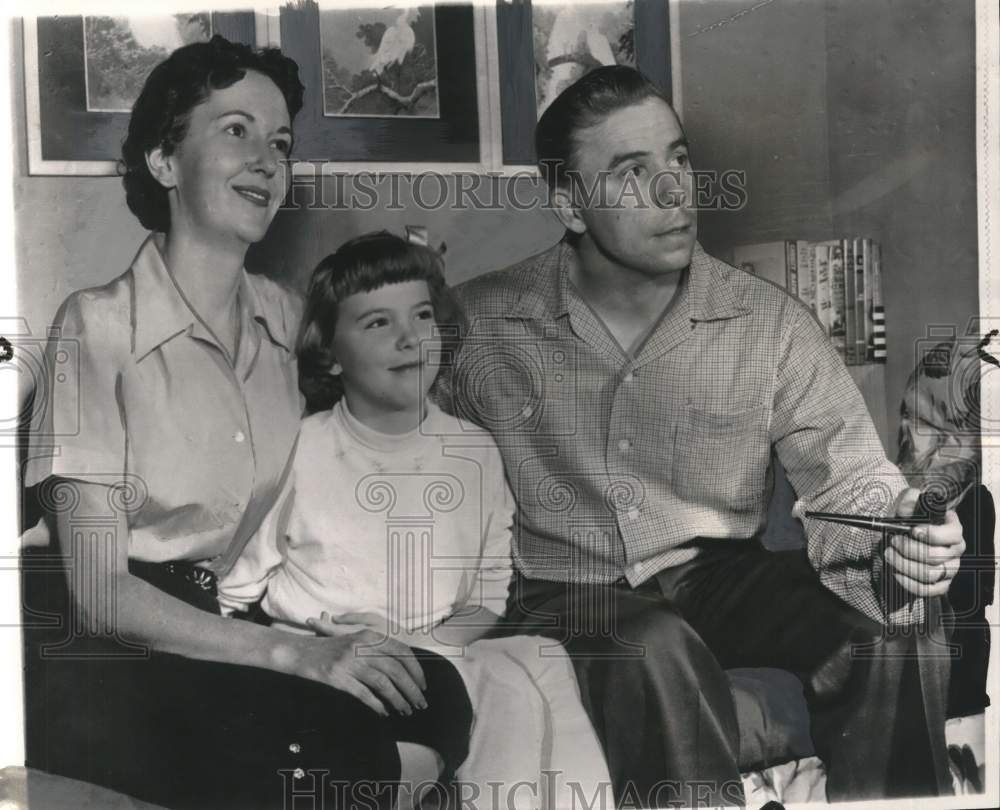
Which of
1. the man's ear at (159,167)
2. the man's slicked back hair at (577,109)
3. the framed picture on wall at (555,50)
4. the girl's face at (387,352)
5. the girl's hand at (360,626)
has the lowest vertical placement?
the girl's hand at (360,626)

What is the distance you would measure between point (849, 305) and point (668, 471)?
2.55ft

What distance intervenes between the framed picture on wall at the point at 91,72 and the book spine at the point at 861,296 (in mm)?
1952

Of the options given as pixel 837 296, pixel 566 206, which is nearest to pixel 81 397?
pixel 566 206

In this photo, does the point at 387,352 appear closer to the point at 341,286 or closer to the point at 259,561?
the point at 341,286

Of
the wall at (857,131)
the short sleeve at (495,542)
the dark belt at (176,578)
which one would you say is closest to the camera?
the dark belt at (176,578)

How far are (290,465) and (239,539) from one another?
10.2 inches

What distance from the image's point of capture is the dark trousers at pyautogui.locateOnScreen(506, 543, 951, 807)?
12.3ft

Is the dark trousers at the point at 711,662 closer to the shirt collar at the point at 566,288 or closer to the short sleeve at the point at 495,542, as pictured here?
the short sleeve at the point at 495,542

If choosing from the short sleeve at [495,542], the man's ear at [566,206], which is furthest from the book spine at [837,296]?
the short sleeve at [495,542]

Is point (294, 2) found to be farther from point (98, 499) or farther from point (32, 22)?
point (98, 499)

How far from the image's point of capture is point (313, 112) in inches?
147

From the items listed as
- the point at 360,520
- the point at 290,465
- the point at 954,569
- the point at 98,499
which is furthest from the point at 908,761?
the point at 98,499

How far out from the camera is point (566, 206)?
3.79 meters

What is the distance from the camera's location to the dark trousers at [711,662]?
3.75 metres
